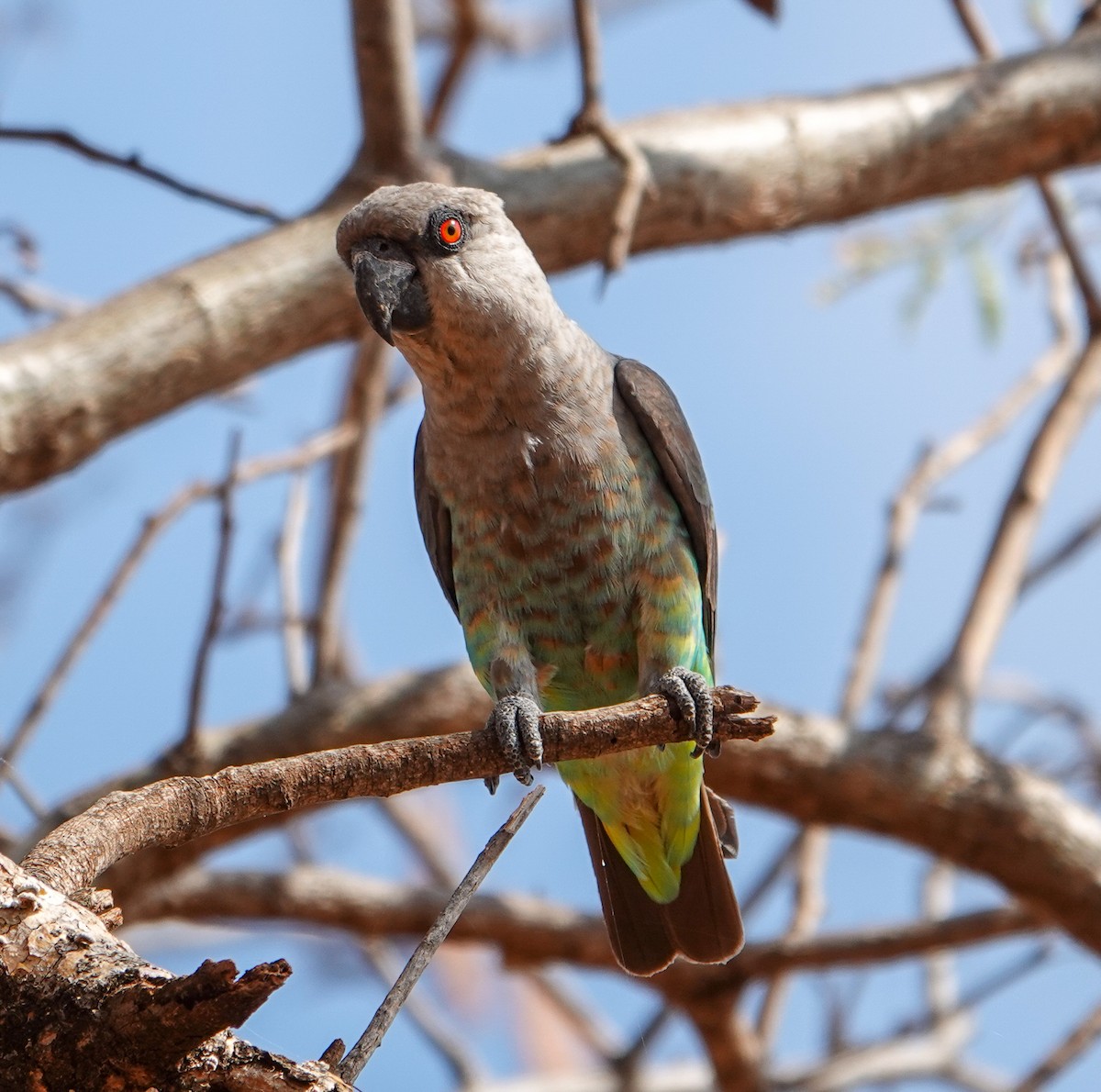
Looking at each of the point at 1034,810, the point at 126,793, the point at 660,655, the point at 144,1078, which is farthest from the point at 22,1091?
the point at 1034,810

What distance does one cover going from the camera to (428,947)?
2.11m

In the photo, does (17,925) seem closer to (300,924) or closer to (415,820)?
(300,924)

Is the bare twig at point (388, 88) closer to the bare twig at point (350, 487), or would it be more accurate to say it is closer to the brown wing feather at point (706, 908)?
the bare twig at point (350, 487)

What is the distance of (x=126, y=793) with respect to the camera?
2.19 metres

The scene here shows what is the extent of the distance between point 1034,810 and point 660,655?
7.36ft

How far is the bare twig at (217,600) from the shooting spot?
4453 millimetres

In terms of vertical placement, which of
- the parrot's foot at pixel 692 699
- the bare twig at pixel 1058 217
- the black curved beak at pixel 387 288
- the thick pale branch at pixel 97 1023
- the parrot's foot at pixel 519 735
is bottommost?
the thick pale branch at pixel 97 1023

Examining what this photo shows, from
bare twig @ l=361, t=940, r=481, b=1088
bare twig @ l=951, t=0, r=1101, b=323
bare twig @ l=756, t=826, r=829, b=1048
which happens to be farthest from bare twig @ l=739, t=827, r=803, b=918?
bare twig @ l=951, t=0, r=1101, b=323

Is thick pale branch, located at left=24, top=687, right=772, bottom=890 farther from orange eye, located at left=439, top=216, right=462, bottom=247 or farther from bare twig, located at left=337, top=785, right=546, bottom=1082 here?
orange eye, located at left=439, top=216, right=462, bottom=247

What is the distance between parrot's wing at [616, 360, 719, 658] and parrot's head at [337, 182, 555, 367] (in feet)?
1.35

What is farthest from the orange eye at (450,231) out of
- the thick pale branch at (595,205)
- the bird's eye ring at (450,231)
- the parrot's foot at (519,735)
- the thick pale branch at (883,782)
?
the thick pale branch at (883,782)

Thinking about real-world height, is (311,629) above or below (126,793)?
above

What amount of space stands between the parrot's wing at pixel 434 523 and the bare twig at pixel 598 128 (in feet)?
3.50

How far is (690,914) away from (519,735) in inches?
45.6
